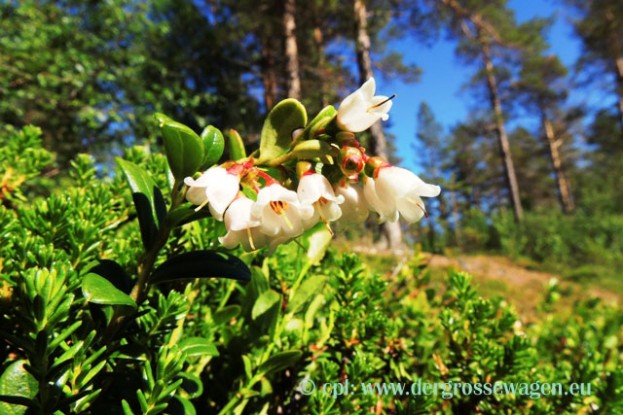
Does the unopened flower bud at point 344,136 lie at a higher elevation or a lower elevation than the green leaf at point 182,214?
higher

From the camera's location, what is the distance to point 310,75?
9133 mm

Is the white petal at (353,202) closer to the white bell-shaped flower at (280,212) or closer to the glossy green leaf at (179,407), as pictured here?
the white bell-shaped flower at (280,212)

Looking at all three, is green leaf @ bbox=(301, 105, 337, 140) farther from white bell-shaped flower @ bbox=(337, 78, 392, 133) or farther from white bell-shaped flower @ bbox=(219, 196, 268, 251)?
white bell-shaped flower @ bbox=(219, 196, 268, 251)

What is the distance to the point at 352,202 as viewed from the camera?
1.76 feet

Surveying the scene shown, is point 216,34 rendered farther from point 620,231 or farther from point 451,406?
point 620,231

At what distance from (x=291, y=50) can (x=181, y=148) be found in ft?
26.9

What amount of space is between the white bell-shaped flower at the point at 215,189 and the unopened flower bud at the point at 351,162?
0.46 feet

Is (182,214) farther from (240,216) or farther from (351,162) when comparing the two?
(351,162)

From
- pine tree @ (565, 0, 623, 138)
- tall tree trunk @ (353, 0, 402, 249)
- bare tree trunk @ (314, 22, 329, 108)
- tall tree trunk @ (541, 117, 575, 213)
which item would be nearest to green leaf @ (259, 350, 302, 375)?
tall tree trunk @ (353, 0, 402, 249)

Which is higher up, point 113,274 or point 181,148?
point 181,148

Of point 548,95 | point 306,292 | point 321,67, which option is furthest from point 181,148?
point 548,95

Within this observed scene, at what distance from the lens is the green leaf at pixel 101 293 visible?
413 mm

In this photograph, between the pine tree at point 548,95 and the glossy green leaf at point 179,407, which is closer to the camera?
the glossy green leaf at point 179,407

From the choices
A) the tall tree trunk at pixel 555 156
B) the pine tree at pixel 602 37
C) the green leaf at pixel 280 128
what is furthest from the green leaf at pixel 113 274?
the tall tree trunk at pixel 555 156
